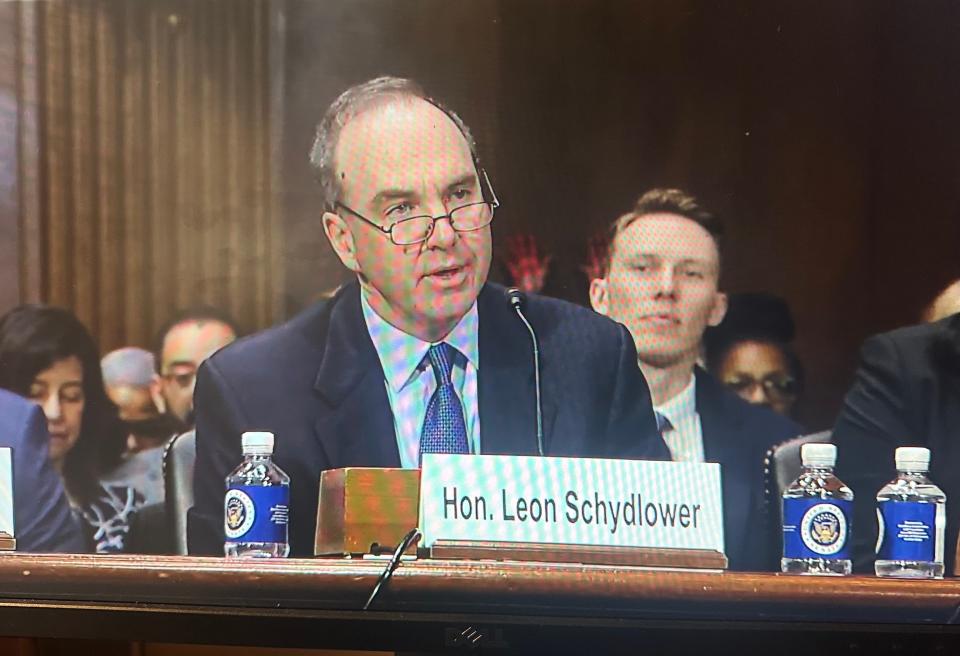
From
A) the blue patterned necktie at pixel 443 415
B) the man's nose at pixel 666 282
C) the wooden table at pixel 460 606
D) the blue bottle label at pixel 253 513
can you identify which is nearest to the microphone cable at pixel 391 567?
the wooden table at pixel 460 606

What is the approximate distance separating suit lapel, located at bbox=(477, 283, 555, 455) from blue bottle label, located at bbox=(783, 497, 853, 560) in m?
0.54

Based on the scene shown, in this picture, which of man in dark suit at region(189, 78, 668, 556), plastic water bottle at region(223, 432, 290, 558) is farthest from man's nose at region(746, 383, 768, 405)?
plastic water bottle at region(223, 432, 290, 558)

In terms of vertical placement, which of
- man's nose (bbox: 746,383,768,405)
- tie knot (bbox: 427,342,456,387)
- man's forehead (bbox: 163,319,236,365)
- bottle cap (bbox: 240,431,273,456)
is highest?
man's forehead (bbox: 163,319,236,365)

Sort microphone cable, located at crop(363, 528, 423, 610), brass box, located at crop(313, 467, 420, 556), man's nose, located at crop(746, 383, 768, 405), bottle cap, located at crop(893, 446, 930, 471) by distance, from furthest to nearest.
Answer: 1. man's nose, located at crop(746, 383, 768, 405)
2. bottle cap, located at crop(893, 446, 930, 471)
3. brass box, located at crop(313, 467, 420, 556)
4. microphone cable, located at crop(363, 528, 423, 610)

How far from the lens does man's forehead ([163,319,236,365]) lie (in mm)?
2941

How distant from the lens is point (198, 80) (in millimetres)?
2988

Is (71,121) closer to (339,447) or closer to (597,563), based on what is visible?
(339,447)

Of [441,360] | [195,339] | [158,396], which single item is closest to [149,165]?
[195,339]

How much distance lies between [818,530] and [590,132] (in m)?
0.96

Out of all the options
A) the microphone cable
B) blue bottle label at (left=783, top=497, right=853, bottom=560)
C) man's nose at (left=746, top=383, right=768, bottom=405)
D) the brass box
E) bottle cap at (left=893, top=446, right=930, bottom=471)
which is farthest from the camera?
man's nose at (left=746, top=383, right=768, bottom=405)

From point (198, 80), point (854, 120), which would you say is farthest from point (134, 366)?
point (854, 120)

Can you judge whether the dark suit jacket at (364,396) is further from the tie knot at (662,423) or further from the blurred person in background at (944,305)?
the blurred person in background at (944,305)

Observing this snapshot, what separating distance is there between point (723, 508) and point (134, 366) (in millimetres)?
1305

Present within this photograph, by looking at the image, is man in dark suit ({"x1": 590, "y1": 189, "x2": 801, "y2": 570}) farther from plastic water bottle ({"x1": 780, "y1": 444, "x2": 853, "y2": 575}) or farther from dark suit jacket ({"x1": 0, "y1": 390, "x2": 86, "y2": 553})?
dark suit jacket ({"x1": 0, "y1": 390, "x2": 86, "y2": 553})
